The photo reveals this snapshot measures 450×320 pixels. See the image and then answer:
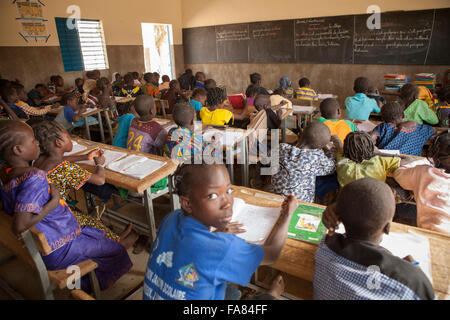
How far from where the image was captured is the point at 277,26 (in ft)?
23.4

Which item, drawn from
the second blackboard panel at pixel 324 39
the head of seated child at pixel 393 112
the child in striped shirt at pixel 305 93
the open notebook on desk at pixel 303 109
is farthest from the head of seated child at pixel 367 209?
the second blackboard panel at pixel 324 39

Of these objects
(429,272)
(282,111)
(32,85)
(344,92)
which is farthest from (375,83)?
(32,85)

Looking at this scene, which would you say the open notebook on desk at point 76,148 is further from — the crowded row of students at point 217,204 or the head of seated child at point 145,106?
the head of seated child at point 145,106

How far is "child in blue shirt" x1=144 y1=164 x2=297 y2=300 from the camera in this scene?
882 millimetres

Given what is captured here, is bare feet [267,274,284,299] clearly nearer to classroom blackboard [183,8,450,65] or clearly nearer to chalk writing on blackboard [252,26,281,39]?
classroom blackboard [183,8,450,65]

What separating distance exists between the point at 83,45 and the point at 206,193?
23.3 feet

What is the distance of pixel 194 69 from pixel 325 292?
8629mm

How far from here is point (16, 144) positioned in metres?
1.37

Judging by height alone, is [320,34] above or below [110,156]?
above

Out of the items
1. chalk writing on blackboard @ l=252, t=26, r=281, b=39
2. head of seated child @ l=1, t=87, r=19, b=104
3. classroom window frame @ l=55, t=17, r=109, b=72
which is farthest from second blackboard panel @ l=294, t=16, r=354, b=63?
head of seated child @ l=1, t=87, r=19, b=104

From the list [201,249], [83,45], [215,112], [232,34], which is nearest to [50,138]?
[201,249]

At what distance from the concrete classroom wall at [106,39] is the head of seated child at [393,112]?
6421 mm

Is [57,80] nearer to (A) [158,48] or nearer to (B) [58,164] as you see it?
(A) [158,48]

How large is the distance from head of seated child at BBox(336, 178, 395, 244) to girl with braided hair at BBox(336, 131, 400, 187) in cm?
96
